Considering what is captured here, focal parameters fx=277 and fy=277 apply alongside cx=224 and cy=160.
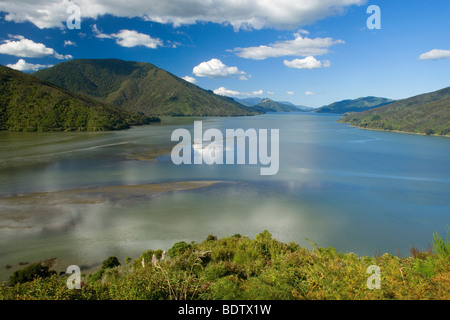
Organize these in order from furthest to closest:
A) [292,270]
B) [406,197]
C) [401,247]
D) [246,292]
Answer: [406,197]
[401,247]
[292,270]
[246,292]

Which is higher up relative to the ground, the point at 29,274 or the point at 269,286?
the point at 269,286

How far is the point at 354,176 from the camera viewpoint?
36625 millimetres

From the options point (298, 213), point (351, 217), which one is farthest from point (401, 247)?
point (298, 213)

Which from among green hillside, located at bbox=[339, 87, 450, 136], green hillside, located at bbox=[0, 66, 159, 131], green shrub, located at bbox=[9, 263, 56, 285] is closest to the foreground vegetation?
green shrub, located at bbox=[9, 263, 56, 285]

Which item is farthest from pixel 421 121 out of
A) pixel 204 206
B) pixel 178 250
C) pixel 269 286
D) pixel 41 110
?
pixel 41 110

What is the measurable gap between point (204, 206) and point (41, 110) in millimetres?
87191

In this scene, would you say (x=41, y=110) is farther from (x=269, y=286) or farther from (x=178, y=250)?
(x=269, y=286)

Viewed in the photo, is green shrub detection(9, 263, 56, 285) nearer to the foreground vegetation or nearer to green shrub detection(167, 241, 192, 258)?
the foreground vegetation

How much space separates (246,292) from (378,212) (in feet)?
67.5

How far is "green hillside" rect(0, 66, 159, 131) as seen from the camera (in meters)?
83.4

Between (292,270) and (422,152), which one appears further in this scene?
(422,152)

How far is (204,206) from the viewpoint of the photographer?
24.7 meters

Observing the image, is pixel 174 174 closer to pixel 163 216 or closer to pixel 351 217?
pixel 163 216

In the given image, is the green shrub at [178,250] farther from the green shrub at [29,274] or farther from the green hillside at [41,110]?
the green hillside at [41,110]
